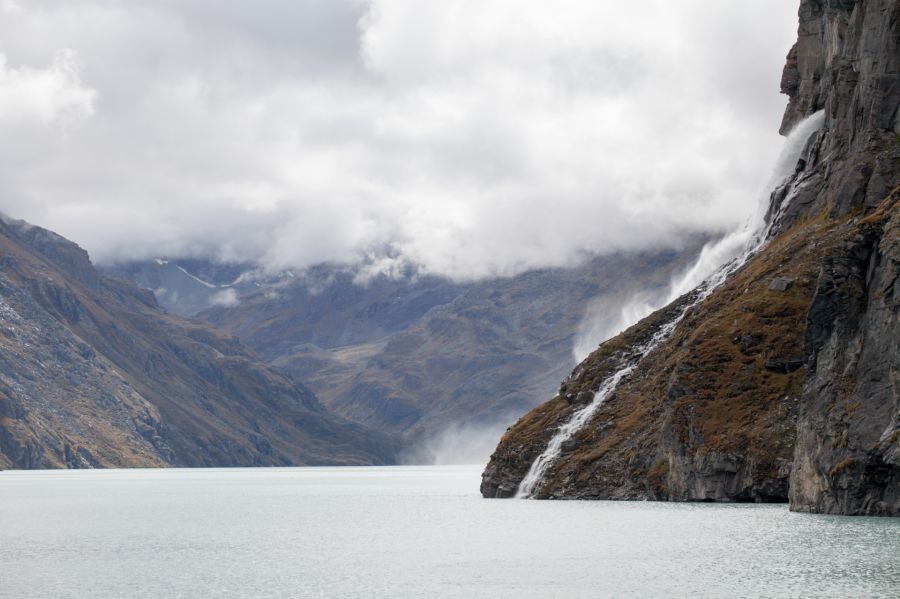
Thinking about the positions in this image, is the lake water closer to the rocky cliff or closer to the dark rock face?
the dark rock face

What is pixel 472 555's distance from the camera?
92.0m

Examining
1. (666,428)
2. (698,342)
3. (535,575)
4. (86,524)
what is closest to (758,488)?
(666,428)

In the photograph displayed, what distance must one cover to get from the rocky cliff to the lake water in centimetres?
638

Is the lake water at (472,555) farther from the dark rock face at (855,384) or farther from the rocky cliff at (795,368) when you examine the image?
the rocky cliff at (795,368)

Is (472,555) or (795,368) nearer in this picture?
(472,555)

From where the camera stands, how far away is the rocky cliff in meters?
107

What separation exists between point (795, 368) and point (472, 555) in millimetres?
67530

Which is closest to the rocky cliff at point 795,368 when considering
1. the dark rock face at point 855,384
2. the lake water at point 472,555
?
the dark rock face at point 855,384

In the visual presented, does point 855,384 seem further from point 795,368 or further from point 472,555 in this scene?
point 472,555

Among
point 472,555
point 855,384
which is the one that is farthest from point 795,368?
point 472,555

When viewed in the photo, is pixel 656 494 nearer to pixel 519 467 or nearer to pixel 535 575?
pixel 519 467

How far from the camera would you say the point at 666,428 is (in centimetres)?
15100

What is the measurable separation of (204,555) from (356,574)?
2013 cm

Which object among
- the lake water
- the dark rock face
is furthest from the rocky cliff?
the lake water
